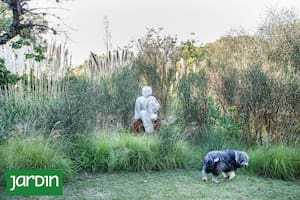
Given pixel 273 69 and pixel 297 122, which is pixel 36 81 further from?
pixel 297 122

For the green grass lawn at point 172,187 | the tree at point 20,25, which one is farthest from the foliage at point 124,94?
the green grass lawn at point 172,187

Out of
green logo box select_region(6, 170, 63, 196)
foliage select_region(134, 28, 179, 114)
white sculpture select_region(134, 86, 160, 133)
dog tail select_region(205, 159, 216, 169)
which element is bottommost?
green logo box select_region(6, 170, 63, 196)

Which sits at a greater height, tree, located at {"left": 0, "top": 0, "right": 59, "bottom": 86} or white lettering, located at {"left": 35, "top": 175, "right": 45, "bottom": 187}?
tree, located at {"left": 0, "top": 0, "right": 59, "bottom": 86}

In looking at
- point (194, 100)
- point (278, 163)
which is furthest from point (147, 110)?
point (278, 163)

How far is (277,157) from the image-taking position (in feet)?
14.7

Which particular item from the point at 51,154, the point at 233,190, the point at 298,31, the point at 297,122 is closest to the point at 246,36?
the point at 298,31

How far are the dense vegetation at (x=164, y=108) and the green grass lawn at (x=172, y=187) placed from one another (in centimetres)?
28

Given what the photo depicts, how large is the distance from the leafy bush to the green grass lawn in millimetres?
196

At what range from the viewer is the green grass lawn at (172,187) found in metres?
3.57

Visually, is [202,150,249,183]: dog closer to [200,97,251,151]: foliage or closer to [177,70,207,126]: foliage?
[200,97,251,151]: foliage

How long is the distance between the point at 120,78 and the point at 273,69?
9.73ft

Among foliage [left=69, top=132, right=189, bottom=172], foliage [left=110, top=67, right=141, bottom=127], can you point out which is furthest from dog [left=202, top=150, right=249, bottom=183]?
foliage [left=110, top=67, right=141, bottom=127]

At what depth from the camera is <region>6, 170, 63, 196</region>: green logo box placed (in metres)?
3.50

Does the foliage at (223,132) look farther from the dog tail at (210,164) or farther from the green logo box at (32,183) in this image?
the green logo box at (32,183)
